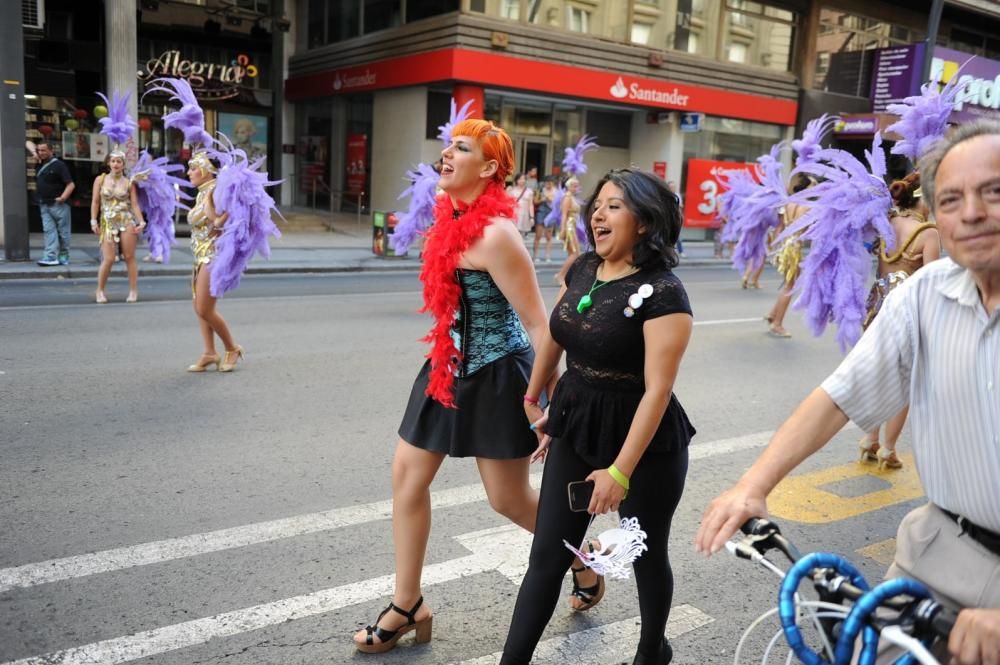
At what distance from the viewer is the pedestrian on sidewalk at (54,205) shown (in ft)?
44.7

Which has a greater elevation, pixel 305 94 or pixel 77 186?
pixel 305 94

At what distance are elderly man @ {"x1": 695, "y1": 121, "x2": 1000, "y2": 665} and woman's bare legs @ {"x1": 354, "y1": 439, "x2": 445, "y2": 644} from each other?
5.02ft

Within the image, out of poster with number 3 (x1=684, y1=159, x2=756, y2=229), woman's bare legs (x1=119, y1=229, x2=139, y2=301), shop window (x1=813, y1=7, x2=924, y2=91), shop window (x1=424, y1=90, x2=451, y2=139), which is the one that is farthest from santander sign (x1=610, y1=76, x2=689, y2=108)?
woman's bare legs (x1=119, y1=229, x2=139, y2=301)

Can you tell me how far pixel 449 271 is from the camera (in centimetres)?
323

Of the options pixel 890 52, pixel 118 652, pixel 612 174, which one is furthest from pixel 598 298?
pixel 890 52

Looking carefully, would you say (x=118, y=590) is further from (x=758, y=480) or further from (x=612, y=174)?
(x=758, y=480)

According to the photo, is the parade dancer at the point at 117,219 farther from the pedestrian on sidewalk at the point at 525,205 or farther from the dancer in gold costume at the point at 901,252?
the pedestrian on sidewalk at the point at 525,205

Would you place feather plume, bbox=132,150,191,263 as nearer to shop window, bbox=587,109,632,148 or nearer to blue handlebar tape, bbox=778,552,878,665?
blue handlebar tape, bbox=778,552,878,665

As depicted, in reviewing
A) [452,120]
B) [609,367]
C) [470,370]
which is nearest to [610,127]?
[452,120]

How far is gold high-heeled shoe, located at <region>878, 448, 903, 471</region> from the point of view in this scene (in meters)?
5.80

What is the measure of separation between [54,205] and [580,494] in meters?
13.3

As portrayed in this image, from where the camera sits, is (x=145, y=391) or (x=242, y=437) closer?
(x=242, y=437)

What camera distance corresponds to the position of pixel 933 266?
1950 mm

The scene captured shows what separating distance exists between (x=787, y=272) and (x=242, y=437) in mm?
7252
